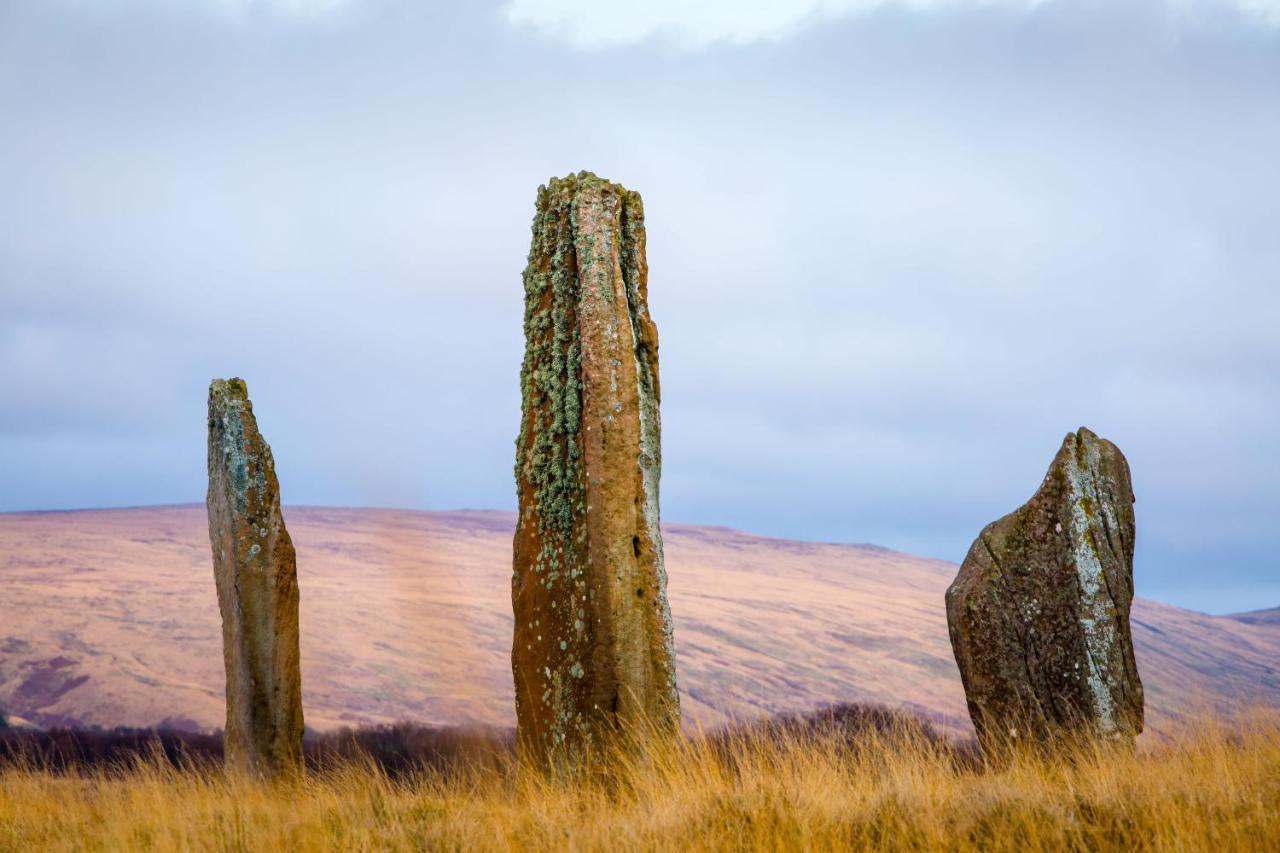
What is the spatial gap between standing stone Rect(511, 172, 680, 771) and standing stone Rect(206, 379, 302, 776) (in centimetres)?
263

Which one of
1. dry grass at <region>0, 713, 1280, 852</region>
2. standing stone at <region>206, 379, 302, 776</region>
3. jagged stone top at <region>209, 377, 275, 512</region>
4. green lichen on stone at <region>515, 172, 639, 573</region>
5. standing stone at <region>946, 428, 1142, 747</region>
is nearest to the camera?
dry grass at <region>0, 713, 1280, 852</region>

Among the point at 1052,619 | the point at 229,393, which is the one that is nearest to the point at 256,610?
the point at 229,393

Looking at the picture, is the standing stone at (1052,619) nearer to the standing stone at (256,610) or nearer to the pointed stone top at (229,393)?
the standing stone at (256,610)

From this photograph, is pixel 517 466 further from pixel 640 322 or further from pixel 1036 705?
pixel 1036 705

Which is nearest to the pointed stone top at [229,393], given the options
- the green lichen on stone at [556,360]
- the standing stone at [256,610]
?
the standing stone at [256,610]

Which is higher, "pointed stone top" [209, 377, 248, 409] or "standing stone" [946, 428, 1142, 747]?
"pointed stone top" [209, 377, 248, 409]

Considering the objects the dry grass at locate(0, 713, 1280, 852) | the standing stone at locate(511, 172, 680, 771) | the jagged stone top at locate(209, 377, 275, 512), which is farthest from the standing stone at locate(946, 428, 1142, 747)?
the jagged stone top at locate(209, 377, 275, 512)

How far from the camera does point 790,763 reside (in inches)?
324

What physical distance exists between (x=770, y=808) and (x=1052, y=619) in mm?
3471

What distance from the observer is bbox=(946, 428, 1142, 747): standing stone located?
30.1 feet

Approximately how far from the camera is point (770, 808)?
681 cm

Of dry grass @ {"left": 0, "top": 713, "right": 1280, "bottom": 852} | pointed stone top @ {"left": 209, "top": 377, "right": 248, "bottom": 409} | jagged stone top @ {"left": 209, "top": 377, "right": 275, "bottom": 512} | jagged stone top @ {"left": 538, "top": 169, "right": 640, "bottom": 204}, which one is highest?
jagged stone top @ {"left": 538, "top": 169, "right": 640, "bottom": 204}

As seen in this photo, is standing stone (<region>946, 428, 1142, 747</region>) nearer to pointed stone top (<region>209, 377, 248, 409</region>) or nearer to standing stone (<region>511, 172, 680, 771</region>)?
standing stone (<region>511, 172, 680, 771</region>)

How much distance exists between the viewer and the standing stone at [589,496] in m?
8.27
